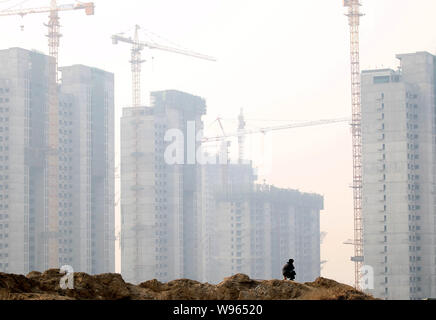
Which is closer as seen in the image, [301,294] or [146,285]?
[301,294]

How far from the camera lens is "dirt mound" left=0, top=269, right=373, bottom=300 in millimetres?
23328

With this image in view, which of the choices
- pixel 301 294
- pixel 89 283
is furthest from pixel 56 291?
pixel 301 294

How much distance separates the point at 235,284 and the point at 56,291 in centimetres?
554

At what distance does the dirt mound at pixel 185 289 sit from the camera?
918 inches

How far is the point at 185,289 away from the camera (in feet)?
81.4
